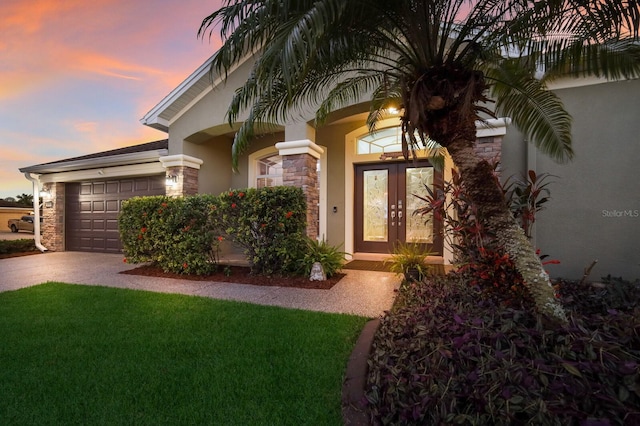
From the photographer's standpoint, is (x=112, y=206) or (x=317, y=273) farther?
(x=112, y=206)

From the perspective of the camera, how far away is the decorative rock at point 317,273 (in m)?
5.95

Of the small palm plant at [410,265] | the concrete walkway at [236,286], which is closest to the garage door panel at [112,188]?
the concrete walkway at [236,286]

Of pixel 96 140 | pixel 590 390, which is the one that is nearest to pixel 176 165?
pixel 96 140

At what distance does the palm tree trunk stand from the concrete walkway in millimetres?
1837

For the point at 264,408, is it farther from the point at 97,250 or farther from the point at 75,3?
the point at 97,250

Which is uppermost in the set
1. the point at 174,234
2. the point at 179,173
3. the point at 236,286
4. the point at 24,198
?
the point at 24,198

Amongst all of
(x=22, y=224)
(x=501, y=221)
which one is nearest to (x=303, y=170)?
(x=501, y=221)

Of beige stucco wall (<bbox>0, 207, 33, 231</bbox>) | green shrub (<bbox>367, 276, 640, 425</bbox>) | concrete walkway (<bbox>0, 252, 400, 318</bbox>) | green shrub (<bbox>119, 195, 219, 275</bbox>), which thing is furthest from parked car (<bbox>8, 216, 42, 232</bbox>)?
green shrub (<bbox>367, 276, 640, 425</bbox>)

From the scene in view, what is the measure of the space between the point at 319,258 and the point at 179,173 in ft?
16.0

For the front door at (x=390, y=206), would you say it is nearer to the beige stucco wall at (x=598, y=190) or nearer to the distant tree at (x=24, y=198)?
the beige stucco wall at (x=598, y=190)

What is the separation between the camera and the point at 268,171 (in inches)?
381

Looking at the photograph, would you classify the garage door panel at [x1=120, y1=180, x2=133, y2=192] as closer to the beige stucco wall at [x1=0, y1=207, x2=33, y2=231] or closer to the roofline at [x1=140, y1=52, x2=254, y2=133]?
the roofline at [x1=140, y1=52, x2=254, y2=133]

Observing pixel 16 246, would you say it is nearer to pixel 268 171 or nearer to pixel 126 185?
pixel 126 185

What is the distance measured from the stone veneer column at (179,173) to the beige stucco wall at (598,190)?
27.0ft
